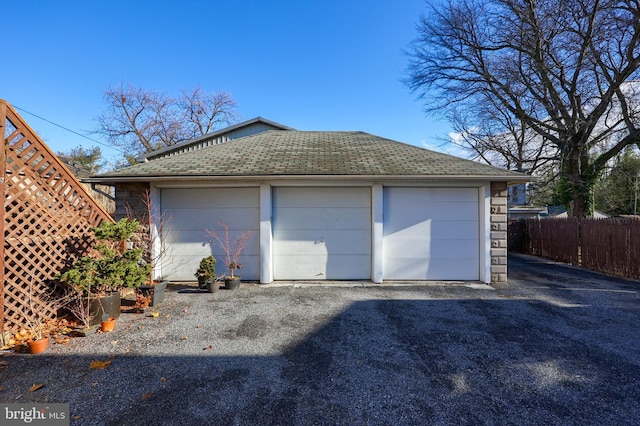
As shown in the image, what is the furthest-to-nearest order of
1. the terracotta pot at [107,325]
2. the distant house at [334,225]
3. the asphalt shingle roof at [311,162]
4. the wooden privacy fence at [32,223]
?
1. the distant house at [334,225]
2. the asphalt shingle roof at [311,162]
3. the terracotta pot at [107,325]
4. the wooden privacy fence at [32,223]

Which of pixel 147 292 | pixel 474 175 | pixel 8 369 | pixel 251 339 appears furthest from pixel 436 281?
pixel 8 369

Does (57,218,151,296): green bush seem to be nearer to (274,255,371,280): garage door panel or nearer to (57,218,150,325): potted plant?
(57,218,150,325): potted plant

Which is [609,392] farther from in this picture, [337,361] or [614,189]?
[614,189]

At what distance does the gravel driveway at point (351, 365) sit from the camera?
230cm

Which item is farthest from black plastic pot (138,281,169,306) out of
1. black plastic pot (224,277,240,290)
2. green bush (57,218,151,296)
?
black plastic pot (224,277,240,290)

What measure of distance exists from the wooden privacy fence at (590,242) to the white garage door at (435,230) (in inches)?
169

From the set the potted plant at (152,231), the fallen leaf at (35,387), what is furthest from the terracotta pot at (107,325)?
the potted plant at (152,231)

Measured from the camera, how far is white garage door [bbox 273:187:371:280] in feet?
21.3

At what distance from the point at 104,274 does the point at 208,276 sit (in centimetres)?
194

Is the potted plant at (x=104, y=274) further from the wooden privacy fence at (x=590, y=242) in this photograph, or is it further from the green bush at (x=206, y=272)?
the wooden privacy fence at (x=590, y=242)

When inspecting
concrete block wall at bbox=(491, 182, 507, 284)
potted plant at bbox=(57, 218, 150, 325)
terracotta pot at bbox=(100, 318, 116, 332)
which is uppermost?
concrete block wall at bbox=(491, 182, 507, 284)

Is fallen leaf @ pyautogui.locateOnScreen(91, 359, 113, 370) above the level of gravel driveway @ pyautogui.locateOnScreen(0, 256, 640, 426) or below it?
above

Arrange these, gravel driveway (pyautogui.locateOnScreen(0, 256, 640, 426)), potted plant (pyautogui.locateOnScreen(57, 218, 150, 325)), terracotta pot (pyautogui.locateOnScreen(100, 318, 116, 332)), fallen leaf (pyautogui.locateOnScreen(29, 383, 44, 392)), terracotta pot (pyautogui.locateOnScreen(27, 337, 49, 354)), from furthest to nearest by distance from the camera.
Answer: potted plant (pyautogui.locateOnScreen(57, 218, 150, 325)), terracotta pot (pyautogui.locateOnScreen(100, 318, 116, 332)), terracotta pot (pyautogui.locateOnScreen(27, 337, 49, 354)), fallen leaf (pyautogui.locateOnScreen(29, 383, 44, 392)), gravel driveway (pyautogui.locateOnScreen(0, 256, 640, 426))

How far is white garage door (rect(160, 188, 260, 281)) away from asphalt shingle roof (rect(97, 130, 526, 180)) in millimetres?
597
